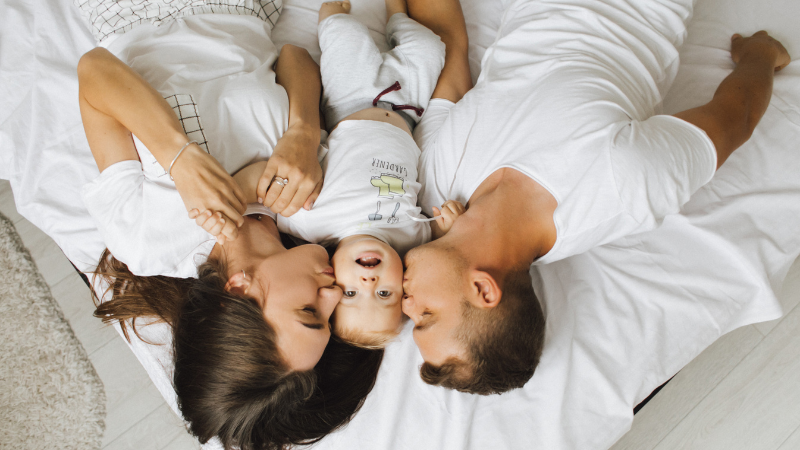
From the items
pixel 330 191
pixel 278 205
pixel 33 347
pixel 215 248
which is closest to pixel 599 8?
pixel 330 191

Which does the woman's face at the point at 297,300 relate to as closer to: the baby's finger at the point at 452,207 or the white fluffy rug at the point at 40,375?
the baby's finger at the point at 452,207

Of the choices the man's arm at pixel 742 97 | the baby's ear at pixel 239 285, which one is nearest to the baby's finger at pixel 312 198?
the baby's ear at pixel 239 285

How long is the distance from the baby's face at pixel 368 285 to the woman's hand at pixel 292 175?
5.8 inches

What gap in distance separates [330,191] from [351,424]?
0.53 meters

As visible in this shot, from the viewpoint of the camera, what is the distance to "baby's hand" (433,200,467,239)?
1.03 metres

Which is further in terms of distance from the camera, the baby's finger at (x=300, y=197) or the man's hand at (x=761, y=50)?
the man's hand at (x=761, y=50)

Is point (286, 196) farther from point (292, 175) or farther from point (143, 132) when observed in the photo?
point (143, 132)

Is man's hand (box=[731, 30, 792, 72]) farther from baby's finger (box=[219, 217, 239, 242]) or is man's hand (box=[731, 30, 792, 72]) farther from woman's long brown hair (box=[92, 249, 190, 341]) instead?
woman's long brown hair (box=[92, 249, 190, 341])

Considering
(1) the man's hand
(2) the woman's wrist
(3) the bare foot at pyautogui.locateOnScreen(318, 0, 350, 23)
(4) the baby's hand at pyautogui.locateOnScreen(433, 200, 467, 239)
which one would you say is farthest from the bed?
(3) the bare foot at pyautogui.locateOnScreen(318, 0, 350, 23)

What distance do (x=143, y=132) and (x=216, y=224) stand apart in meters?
0.23

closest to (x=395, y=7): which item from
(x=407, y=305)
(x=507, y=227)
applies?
(x=507, y=227)

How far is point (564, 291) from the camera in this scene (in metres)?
1.11

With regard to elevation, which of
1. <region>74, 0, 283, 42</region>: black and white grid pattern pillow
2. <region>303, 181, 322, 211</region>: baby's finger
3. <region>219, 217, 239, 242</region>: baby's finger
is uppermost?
<region>74, 0, 283, 42</region>: black and white grid pattern pillow

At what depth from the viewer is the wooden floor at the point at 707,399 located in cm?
128
